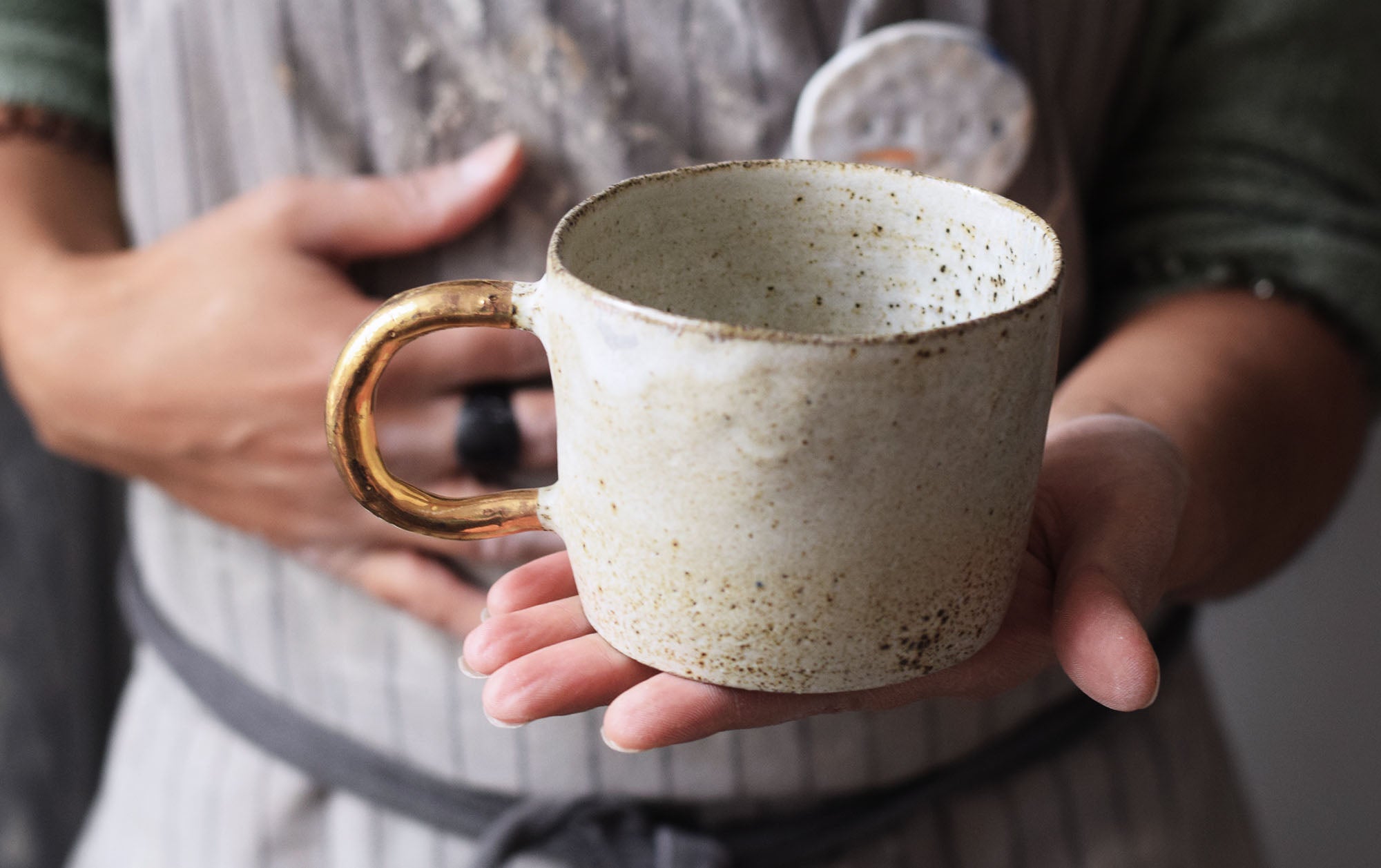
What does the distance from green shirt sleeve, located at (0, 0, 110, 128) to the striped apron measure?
55 mm

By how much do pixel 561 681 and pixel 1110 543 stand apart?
0.68 feet

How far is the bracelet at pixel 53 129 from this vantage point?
72cm

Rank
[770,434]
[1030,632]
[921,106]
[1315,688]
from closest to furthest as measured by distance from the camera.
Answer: [770,434] → [1030,632] → [921,106] → [1315,688]

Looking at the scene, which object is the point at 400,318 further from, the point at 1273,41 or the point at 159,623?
the point at 1273,41

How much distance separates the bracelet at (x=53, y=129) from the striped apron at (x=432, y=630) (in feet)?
0.23

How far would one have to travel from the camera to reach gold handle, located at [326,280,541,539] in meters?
0.39

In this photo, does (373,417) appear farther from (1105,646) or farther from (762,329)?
(1105,646)

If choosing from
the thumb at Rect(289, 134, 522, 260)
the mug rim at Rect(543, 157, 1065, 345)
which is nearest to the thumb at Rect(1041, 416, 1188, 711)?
the mug rim at Rect(543, 157, 1065, 345)

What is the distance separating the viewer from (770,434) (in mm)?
348

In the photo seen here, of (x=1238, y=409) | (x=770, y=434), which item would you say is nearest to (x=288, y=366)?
(x=770, y=434)

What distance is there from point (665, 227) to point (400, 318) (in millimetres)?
119

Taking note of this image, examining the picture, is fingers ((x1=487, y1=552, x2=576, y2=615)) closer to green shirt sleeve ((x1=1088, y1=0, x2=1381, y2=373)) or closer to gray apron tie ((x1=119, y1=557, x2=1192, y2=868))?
gray apron tie ((x1=119, y1=557, x2=1192, y2=868))

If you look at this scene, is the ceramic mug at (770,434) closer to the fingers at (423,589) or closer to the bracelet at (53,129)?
the fingers at (423,589)

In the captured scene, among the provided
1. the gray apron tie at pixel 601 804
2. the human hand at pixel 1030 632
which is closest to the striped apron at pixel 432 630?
the gray apron tie at pixel 601 804
